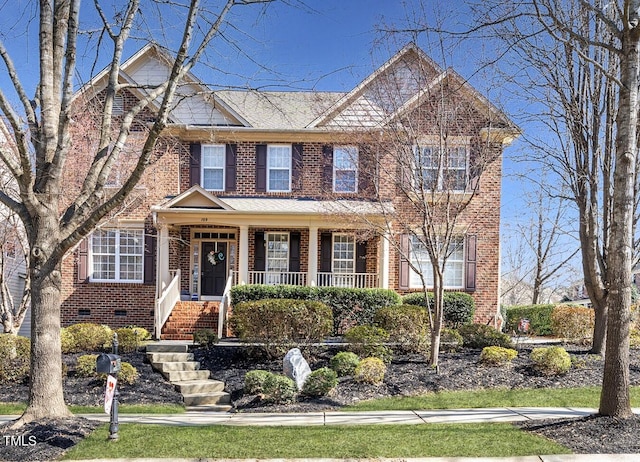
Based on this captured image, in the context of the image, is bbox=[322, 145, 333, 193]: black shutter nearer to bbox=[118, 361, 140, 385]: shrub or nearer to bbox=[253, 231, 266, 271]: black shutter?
bbox=[253, 231, 266, 271]: black shutter

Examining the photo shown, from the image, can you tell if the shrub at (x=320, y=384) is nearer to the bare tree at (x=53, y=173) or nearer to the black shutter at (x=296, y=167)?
the bare tree at (x=53, y=173)

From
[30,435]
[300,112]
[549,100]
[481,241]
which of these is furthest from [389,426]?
[300,112]

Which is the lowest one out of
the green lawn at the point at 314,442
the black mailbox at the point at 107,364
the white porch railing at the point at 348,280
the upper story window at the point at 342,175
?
the green lawn at the point at 314,442

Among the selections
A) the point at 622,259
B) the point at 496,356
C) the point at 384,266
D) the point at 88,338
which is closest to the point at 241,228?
the point at 384,266

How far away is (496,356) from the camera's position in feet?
33.4

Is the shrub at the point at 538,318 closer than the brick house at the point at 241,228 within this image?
No

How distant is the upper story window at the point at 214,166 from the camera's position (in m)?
16.9

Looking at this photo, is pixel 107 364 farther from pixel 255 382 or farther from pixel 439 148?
pixel 439 148

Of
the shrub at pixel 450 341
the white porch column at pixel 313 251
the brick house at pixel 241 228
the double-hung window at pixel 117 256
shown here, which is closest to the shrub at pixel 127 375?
the brick house at pixel 241 228

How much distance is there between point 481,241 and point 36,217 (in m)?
13.5

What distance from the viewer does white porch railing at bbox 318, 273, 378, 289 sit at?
626 inches

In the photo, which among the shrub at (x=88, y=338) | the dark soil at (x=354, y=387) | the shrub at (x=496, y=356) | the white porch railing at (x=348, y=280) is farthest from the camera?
the white porch railing at (x=348, y=280)

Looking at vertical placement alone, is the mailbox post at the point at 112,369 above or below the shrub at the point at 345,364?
above

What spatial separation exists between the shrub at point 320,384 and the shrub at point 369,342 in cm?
199
